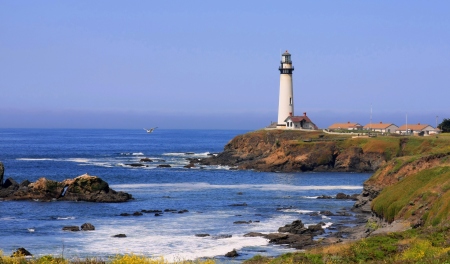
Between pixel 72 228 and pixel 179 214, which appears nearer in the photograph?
pixel 72 228

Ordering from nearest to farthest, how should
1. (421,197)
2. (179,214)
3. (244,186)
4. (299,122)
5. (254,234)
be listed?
(421,197)
(254,234)
(179,214)
(244,186)
(299,122)

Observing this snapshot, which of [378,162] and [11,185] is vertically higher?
[378,162]

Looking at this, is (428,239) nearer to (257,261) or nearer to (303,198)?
(257,261)

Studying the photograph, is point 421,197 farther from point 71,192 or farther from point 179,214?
point 71,192

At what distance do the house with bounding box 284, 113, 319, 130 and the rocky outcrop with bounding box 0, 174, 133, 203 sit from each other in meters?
63.5

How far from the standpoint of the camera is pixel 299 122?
411 ft

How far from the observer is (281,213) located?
54.3m

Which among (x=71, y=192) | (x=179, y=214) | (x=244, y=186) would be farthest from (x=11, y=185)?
(x=244, y=186)

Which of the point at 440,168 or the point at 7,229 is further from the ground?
the point at 440,168

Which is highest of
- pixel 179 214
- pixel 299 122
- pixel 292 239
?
pixel 299 122

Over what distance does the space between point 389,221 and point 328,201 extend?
2143 centimetres

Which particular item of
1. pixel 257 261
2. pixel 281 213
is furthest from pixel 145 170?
pixel 257 261

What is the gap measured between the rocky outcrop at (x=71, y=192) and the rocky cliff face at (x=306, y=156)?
1628 inches

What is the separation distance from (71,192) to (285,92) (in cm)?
6776
